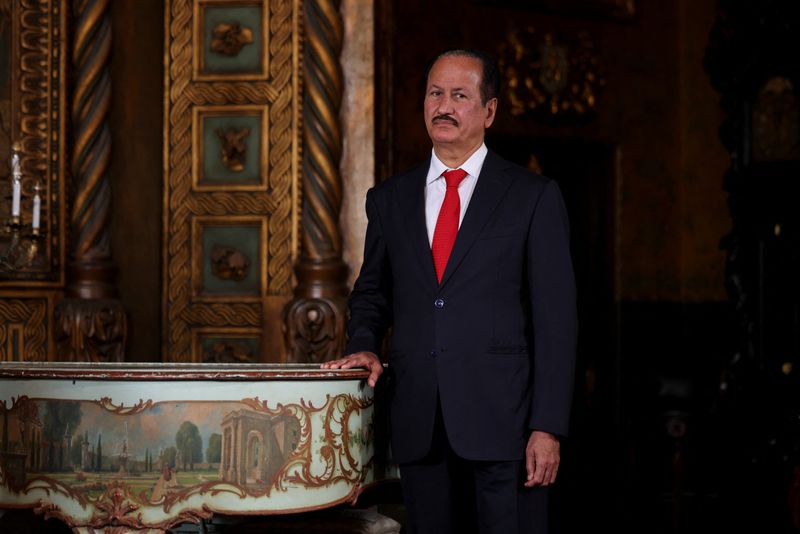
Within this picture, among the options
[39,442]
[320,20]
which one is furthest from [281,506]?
[320,20]

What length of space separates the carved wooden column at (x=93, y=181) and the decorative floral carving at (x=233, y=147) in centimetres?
48

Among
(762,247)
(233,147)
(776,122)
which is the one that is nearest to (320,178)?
(233,147)

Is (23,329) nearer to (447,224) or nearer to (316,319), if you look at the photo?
(316,319)

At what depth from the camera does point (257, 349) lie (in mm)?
5066

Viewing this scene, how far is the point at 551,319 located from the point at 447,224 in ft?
1.01

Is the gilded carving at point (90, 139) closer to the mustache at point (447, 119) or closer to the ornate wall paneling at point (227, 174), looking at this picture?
the ornate wall paneling at point (227, 174)

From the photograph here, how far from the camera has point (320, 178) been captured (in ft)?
16.2

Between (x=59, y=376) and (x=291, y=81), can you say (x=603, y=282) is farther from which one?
(x=59, y=376)

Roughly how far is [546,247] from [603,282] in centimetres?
405

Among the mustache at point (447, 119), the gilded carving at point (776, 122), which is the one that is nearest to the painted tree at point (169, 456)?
the mustache at point (447, 119)

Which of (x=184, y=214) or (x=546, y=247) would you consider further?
(x=184, y=214)

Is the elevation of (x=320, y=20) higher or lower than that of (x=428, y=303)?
higher

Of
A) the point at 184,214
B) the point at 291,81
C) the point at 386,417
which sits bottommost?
the point at 386,417

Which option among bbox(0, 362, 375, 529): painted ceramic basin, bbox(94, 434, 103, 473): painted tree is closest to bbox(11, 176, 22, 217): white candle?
bbox(0, 362, 375, 529): painted ceramic basin
